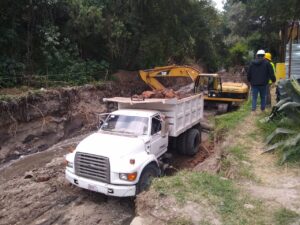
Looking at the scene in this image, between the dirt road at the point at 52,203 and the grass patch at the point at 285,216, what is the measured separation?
2992 millimetres

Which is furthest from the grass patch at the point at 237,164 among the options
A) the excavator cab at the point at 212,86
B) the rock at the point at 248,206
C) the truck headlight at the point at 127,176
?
the excavator cab at the point at 212,86

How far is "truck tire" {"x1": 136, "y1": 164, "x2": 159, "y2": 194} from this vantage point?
700 cm

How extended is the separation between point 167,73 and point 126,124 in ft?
17.9

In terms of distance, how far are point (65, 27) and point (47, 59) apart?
94.6 inches

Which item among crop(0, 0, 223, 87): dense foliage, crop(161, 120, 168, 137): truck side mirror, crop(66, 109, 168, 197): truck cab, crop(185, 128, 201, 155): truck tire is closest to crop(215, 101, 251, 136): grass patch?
crop(185, 128, 201, 155): truck tire

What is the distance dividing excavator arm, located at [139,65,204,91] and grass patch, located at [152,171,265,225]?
6940 millimetres

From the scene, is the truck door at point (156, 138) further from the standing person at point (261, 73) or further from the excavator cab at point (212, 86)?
the excavator cab at point (212, 86)

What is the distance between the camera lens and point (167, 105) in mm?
9250

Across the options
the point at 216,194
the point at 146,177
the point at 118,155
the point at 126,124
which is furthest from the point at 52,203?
the point at 216,194

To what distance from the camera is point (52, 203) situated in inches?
293

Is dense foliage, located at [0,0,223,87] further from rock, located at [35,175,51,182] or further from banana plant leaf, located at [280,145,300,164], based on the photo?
banana plant leaf, located at [280,145,300,164]

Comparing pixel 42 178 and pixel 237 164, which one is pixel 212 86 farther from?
pixel 42 178

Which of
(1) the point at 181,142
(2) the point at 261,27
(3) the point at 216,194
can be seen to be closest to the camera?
(3) the point at 216,194

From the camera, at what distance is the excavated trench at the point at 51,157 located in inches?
275
